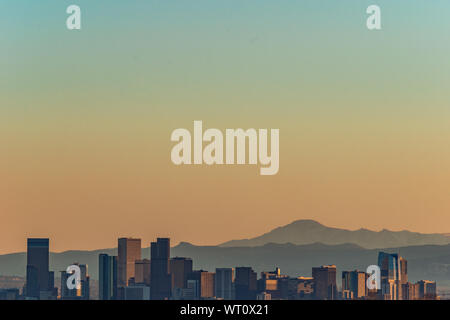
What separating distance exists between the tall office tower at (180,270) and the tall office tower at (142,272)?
2463mm

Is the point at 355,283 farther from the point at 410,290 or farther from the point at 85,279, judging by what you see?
the point at 85,279

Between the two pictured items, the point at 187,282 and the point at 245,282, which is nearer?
the point at 187,282

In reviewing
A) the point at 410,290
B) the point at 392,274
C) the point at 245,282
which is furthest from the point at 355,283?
the point at 245,282

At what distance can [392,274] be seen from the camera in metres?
70.6

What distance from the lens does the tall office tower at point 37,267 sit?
6588 cm

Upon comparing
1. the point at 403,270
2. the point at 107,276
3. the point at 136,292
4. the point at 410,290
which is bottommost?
the point at 410,290

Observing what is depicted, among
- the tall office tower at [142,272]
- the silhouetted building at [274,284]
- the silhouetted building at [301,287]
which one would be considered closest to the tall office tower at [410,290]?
the silhouetted building at [301,287]

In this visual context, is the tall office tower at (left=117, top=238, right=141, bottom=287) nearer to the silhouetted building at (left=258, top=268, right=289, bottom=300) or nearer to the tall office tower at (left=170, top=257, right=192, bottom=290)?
the tall office tower at (left=170, top=257, right=192, bottom=290)

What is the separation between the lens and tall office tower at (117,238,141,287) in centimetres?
7138

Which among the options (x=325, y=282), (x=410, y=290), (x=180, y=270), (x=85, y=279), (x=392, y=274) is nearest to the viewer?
(x=85, y=279)

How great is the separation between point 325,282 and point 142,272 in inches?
652

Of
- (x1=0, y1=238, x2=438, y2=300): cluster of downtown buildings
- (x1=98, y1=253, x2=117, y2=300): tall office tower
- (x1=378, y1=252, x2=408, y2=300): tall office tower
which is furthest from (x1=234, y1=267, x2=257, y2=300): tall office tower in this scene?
(x1=378, y1=252, x2=408, y2=300): tall office tower

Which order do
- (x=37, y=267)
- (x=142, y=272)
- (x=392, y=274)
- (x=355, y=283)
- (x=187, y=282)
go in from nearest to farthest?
(x=187, y=282)
(x=37, y=267)
(x=392, y=274)
(x=355, y=283)
(x=142, y=272)

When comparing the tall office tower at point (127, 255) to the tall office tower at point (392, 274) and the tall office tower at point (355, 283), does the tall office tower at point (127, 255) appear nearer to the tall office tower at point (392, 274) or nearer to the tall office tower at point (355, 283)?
the tall office tower at point (355, 283)
